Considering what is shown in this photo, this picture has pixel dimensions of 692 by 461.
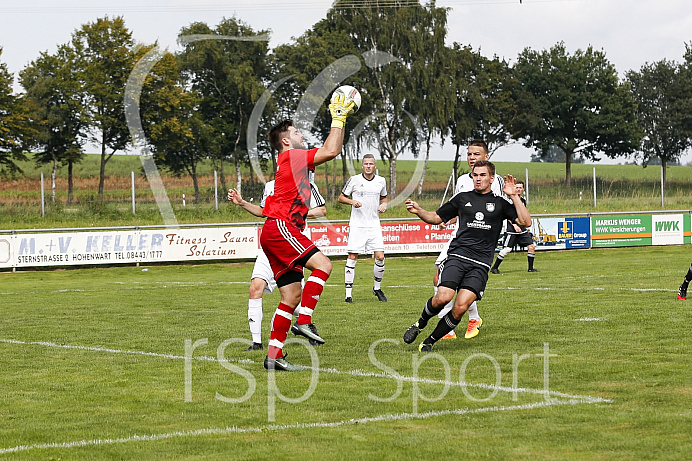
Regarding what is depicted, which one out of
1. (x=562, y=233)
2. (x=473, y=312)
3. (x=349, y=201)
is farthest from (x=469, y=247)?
(x=562, y=233)

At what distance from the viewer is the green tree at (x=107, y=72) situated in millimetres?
46406

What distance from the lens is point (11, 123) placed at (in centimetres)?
4378

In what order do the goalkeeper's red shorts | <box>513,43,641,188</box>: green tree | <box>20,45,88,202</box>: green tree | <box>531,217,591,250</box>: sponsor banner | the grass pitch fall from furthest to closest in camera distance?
<box>513,43,641,188</box>: green tree
<box>20,45,88,202</box>: green tree
<box>531,217,591,250</box>: sponsor banner
the goalkeeper's red shorts
the grass pitch

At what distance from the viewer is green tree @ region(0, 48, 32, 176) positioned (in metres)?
43.9

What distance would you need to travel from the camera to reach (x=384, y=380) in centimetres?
713

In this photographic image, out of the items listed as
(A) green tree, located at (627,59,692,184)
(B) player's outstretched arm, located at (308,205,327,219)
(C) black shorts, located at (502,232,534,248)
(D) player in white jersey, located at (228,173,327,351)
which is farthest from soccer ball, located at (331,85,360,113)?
(A) green tree, located at (627,59,692,184)

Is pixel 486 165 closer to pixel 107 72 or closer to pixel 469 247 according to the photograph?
pixel 469 247

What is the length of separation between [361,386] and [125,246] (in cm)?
2206

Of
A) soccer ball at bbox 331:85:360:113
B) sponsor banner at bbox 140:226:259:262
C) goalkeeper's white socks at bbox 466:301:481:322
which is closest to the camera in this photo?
soccer ball at bbox 331:85:360:113

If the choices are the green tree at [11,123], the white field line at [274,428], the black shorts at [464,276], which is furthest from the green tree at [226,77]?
the white field line at [274,428]

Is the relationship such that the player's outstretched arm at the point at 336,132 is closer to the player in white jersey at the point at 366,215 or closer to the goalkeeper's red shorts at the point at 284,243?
the goalkeeper's red shorts at the point at 284,243

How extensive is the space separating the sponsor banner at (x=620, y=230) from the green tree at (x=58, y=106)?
28427 millimetres

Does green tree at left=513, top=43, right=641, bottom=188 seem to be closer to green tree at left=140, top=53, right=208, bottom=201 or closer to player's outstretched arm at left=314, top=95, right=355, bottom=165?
green tree at left=140, top=53, right=208, bottom=201

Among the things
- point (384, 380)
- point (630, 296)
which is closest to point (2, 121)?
point (630, 296)
